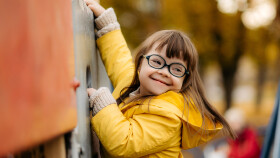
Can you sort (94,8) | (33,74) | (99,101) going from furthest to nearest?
(94,8)
(99,101)
(33,74)

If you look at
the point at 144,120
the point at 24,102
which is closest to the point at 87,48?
the point at 144,120

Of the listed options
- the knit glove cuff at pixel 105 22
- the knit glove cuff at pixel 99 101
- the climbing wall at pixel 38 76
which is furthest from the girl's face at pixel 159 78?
the climbing wall at pixel 38 76

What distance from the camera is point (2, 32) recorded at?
83 centimetres

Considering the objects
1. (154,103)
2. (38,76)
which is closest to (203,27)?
(154,103)

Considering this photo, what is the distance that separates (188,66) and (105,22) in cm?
58

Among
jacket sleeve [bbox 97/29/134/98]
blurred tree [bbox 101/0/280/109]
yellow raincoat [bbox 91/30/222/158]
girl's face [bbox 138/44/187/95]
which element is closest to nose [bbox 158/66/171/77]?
girl's face [bbox 138/44/187/95]

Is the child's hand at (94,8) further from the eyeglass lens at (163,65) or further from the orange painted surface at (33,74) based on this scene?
the orange painted surface at (33,74)

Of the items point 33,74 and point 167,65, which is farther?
point 167,65

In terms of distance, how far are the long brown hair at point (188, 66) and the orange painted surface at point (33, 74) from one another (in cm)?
80

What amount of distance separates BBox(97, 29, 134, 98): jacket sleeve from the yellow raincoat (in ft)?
0.90

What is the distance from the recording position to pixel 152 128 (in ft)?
5.87

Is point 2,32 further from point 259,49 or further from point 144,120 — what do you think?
point 259,49

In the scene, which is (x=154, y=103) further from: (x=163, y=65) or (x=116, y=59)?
(x=116, y=59)

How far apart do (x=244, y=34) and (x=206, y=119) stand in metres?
9.01
